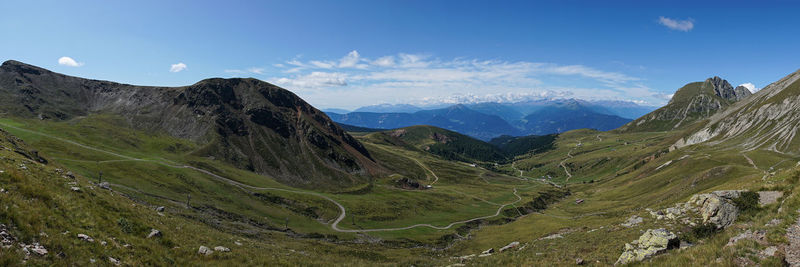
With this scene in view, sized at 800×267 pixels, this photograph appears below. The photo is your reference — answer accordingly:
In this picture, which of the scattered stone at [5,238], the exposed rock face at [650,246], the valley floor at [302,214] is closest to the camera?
the scattered stone at [5,238]

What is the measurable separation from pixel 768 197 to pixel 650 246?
12.8m

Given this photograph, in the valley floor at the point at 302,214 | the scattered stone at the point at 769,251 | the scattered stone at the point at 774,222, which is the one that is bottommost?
the valley floor at the point at 302,214

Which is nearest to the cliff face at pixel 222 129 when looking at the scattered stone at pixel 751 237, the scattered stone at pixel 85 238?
the scattered stone at pixel 85 238

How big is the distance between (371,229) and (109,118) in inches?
7000

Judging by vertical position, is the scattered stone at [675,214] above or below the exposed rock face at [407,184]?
above

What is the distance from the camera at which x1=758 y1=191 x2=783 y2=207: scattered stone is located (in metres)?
25.6

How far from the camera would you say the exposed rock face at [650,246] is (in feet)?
75.3

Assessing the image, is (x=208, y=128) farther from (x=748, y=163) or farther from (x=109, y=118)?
(x=748, y=163)

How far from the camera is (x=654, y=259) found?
22.0 metres

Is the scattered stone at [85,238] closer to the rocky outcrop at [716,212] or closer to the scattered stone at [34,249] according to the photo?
the scattered stone at [34,249]

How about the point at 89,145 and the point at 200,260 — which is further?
the point at 89,145

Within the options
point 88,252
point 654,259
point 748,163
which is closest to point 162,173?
point 88,252

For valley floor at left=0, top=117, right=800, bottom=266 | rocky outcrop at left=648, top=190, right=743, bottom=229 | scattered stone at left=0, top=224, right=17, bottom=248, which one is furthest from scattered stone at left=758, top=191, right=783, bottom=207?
scattered stone at left=0, top=224, right=17, bottom=248

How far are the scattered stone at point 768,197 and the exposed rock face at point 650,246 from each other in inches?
354
